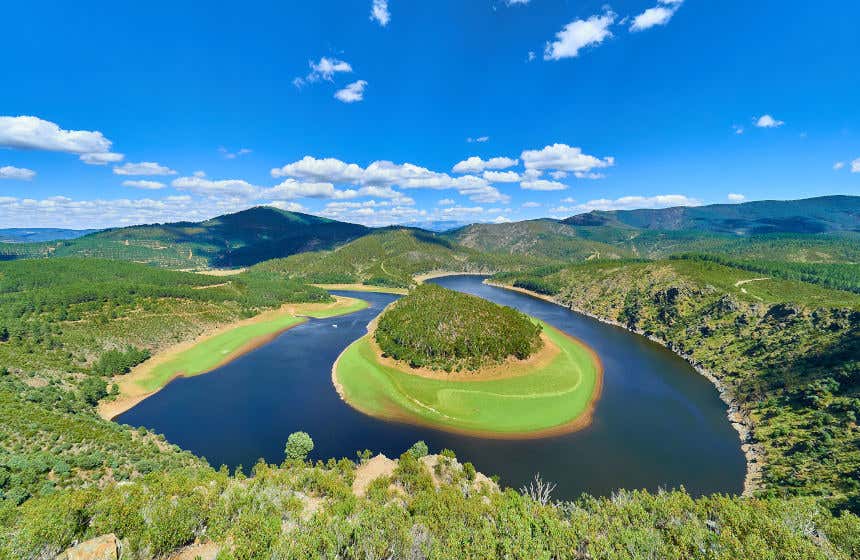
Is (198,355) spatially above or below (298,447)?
below

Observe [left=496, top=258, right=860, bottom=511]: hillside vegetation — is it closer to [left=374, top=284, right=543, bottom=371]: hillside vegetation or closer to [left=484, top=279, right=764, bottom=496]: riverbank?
[left=484, top=279, right=764, bottom=496]: riverbank

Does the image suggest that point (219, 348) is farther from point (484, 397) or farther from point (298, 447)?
point (484, 397)


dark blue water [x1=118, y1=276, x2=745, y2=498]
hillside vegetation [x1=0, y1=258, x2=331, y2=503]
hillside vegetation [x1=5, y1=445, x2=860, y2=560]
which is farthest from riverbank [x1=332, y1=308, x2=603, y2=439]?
hillside vegetation [x1=0, y1=258, x2=331, y2=503]

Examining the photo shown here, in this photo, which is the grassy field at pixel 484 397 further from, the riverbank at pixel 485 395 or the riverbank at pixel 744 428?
the riverbank at pixel 744 428

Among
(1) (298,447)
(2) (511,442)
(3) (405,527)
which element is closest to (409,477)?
(3) (405,527)

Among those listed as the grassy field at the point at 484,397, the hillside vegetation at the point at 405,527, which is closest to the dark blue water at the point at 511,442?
the grassy field at the point at 484,397

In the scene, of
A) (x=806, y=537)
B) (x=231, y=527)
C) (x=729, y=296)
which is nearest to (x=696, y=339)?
(x=729, y=296)

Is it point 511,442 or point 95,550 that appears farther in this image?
point 511,442
